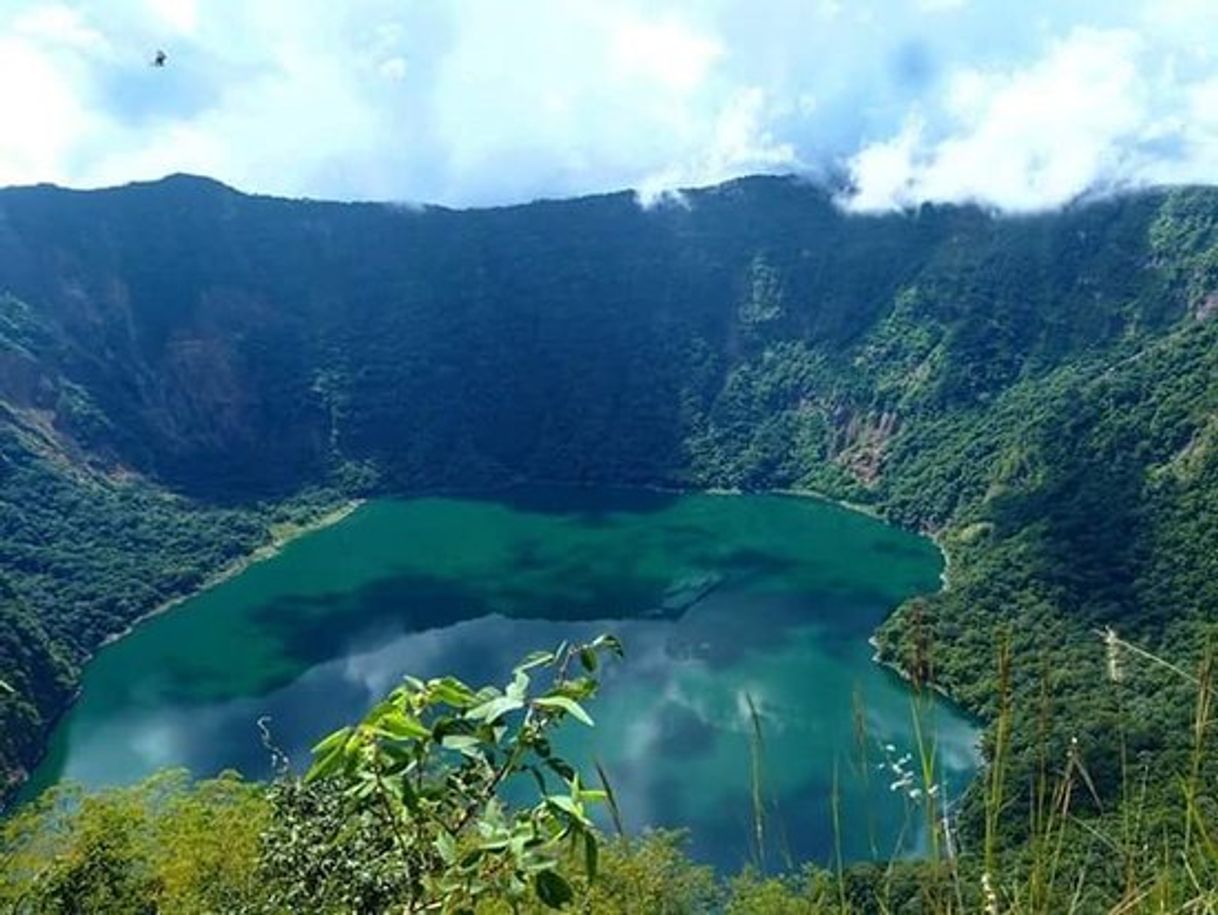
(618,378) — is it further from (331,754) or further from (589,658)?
(331,754)

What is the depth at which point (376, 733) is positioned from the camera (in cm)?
195

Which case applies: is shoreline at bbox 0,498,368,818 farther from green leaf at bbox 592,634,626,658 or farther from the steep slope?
green leaf at bbox 592,634,626,658

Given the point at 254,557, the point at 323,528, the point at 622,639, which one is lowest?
the point at 622,639

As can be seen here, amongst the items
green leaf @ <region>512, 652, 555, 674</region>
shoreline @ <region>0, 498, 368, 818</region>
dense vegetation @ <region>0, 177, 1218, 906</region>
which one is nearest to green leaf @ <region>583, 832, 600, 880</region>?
green leaf @ <region>512, 652, 555, 674</region>

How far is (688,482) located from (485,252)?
43238 mm

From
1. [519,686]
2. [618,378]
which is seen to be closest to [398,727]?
[519,686]

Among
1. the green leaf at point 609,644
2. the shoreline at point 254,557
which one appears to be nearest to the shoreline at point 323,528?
the shoreline at point 254,557

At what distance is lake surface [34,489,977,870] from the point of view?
43.0 meters

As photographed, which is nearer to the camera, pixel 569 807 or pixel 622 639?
pixel 569 807

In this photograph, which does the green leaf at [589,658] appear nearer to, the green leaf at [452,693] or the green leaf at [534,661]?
the green leaf at [534,661]

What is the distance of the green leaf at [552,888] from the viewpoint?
6.17 feet

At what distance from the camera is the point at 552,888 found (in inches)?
74.5

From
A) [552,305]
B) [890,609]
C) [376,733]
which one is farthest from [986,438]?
[376,733]

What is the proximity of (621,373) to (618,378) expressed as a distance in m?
1.14
